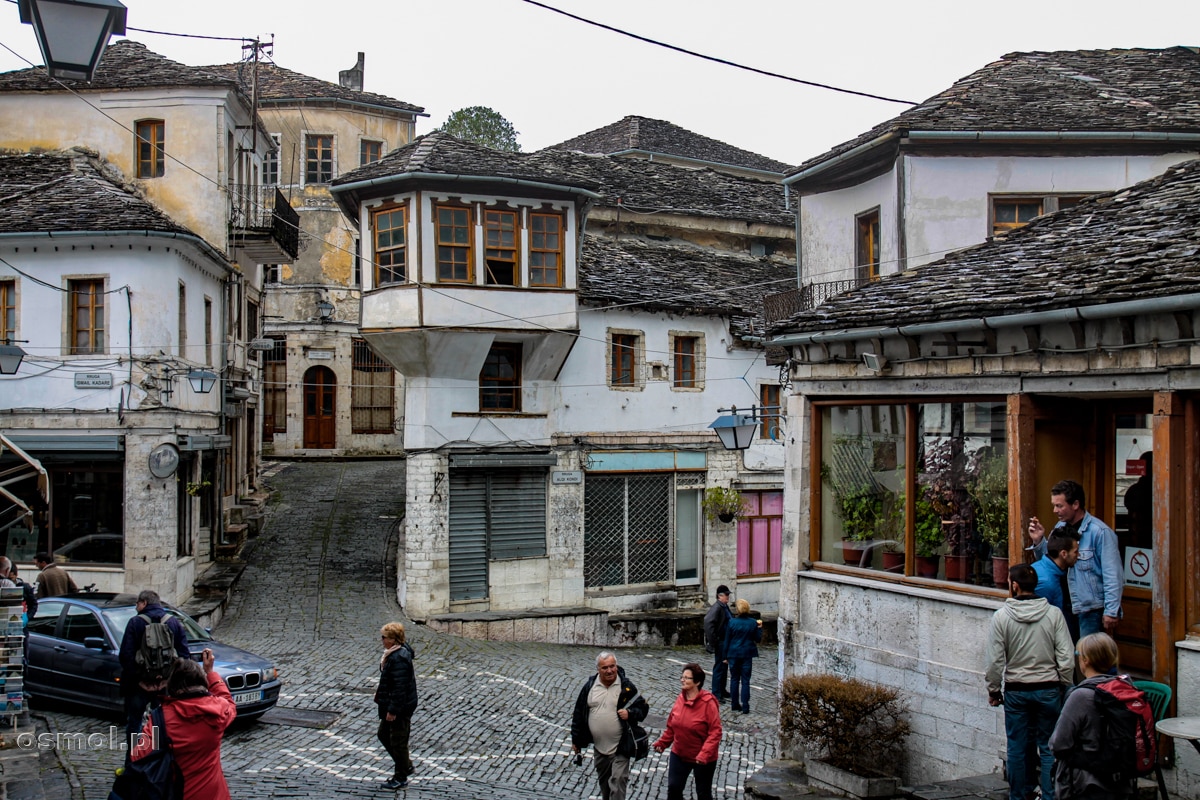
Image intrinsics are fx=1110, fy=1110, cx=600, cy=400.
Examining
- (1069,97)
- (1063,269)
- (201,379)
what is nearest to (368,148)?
(201,379)

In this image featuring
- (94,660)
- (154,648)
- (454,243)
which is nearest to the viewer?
(154,648)

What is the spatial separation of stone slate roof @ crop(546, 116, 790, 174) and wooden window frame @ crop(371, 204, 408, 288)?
50.1 feet

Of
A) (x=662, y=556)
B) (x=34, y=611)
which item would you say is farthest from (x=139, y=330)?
(x=662, y=556)

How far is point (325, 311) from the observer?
3778 cm

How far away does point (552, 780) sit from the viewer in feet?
40.6

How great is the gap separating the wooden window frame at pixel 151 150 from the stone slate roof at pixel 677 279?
929 centimetres

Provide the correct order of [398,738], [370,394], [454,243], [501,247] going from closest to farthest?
[398,738] < [454,243] < [501,247] < [370,394]

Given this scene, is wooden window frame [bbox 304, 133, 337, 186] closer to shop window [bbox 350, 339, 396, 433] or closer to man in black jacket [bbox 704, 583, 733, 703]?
shop window [bbox 350, 339, 396, 433]

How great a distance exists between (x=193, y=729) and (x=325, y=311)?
31.4 m

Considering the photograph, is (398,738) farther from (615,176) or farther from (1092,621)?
(615,176)

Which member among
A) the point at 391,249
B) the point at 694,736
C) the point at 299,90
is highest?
the point at 299,90

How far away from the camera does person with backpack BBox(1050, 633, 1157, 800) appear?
6.59m

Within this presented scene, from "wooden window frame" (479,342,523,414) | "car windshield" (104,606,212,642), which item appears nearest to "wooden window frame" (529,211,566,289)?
"wooden window frame" (479,342,523,414)

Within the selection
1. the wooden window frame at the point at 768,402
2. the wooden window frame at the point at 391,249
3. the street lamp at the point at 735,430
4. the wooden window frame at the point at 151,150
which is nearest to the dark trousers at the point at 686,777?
the street lamp at the point at 735,430
